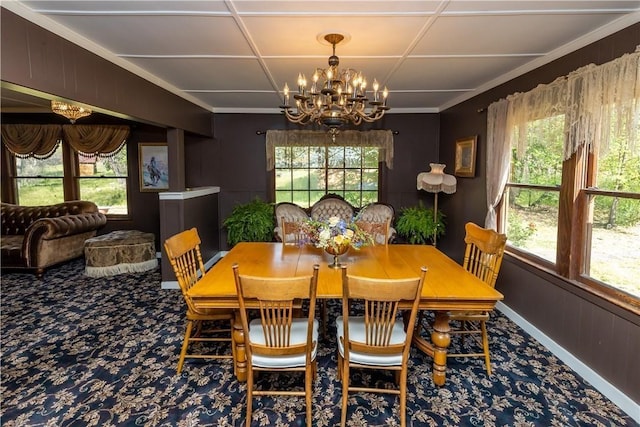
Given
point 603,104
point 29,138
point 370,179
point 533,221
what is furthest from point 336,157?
point 29,138

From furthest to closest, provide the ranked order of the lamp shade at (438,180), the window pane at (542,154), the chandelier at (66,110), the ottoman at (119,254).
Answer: the ottoman at (119,254), the lamp shade at (438,180), the chandelier at (66,110), the window pane at (542,154)

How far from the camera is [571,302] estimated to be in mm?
2879

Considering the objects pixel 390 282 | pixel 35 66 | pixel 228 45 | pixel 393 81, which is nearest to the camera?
pixel 390 282

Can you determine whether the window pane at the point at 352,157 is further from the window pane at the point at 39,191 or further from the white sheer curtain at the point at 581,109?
the window pane at the point at 39,191

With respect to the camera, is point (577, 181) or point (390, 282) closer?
point (390, 282)

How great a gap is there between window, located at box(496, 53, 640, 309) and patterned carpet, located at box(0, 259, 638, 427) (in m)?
0.78

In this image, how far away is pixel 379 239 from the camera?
3781 millimetres

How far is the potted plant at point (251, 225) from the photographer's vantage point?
5562mm

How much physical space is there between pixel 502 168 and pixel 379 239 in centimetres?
148

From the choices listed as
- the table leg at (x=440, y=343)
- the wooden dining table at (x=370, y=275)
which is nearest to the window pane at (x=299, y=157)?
the wooden dining table at (x=370, y=275)

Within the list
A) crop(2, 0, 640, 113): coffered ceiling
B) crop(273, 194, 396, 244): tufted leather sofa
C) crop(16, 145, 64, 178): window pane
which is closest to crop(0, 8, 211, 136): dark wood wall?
crop(2, 0, 640, 113): coffered ceiling

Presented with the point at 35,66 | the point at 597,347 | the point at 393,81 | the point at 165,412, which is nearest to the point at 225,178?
the point at 393,81

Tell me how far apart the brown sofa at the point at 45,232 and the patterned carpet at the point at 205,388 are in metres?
1.73

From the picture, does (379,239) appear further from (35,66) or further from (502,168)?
(35,66)
